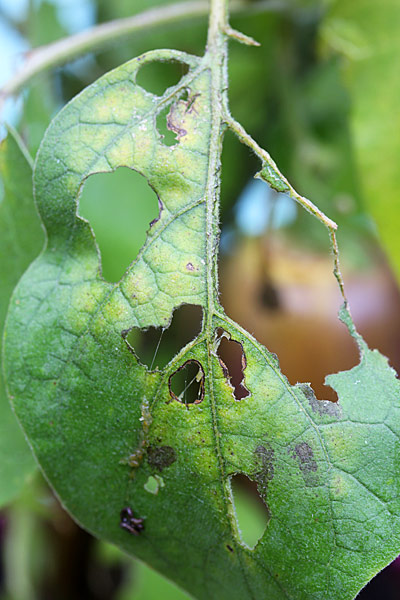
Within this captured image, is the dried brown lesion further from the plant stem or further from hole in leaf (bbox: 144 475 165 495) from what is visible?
the plant stem

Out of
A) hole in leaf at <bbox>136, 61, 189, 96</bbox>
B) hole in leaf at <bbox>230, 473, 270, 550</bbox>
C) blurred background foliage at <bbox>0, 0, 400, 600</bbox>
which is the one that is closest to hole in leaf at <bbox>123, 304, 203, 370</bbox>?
blurred background foliage at <bbox>0, 0, 400, 600</bbox>

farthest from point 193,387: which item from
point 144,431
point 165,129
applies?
point 165,129

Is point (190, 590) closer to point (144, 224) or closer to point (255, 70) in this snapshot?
point (144, 224)

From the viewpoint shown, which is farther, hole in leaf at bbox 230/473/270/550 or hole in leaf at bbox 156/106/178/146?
hole in leaf at bbox 230/473/270/550

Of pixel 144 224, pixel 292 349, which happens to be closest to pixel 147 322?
pixel 144 224

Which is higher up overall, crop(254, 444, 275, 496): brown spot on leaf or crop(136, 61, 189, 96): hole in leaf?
crop(136, 61, 189, 96): hole in leaf

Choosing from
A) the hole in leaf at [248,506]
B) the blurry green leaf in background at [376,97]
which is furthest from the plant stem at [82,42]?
the hole in leaf at [248,506]
